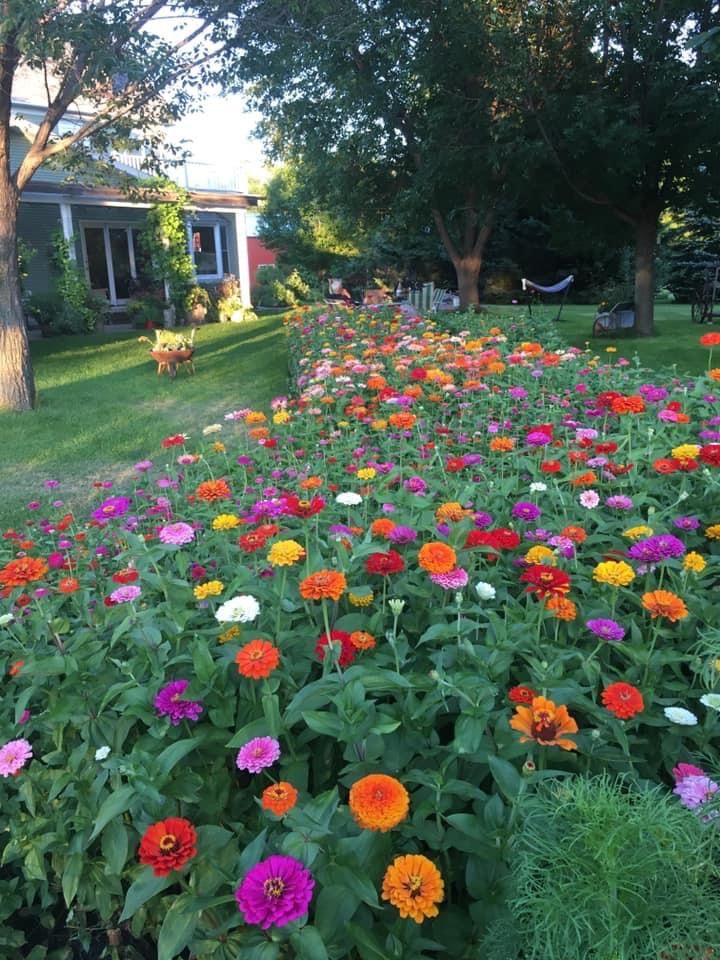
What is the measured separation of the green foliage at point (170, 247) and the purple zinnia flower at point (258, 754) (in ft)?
61.9

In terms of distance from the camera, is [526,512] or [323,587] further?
[526,512]

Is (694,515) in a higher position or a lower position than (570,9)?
lower

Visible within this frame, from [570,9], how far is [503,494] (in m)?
10.8

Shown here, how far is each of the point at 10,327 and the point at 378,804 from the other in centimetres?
928

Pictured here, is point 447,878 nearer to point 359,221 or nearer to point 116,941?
point 116,941

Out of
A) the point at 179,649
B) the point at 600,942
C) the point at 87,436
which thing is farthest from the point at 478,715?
the point at 87,436

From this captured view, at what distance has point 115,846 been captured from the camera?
4.49 ft

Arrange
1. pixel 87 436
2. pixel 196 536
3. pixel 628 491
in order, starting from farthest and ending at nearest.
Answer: pixel 87 436 → pixel 196 536 → pixel 628 491

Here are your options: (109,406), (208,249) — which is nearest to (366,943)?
(109,406)

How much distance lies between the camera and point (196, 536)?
9.70 feet

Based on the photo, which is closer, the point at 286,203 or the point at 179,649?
the point at 179,649

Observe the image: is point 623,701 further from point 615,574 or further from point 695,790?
point 615,574

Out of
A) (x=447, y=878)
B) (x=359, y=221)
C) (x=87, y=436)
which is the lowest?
(x=87, y=436)

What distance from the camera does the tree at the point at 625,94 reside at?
10.3 m
